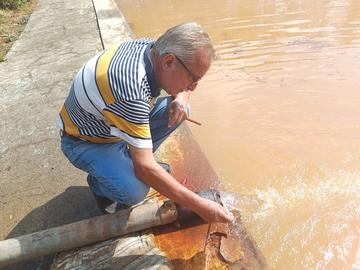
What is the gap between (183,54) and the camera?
192 centimetres

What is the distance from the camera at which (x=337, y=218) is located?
2641mm

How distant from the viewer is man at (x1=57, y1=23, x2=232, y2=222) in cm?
195

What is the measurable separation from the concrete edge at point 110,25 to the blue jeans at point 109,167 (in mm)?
3003

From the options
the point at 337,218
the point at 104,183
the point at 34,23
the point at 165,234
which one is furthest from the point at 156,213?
the point at 34,23

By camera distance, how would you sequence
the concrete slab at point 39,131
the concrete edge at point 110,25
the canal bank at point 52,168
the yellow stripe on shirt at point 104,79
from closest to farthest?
the yellow stripe on shirt at point 104,79 < the canal bank at point 52,168 < the concrete slab at point 39,131 < the concrete edge at point 110,25

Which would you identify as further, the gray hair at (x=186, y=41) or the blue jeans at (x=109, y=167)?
the blue jeans at (x=109, y=167)

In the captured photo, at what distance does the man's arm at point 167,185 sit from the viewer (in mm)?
2016

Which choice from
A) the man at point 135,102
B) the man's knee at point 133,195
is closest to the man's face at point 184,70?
the man at point 135,102

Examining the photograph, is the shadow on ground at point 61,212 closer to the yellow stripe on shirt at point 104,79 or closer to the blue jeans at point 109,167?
the blue jeans at point 109,167

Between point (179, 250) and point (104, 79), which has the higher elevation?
point (104, 79)

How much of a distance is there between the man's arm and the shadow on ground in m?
0.80

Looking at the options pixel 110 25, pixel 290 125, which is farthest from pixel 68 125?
pixel 110 25

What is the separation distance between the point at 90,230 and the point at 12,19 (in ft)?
22.4

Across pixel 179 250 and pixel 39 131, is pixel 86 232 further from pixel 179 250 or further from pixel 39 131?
pixel 39 131
